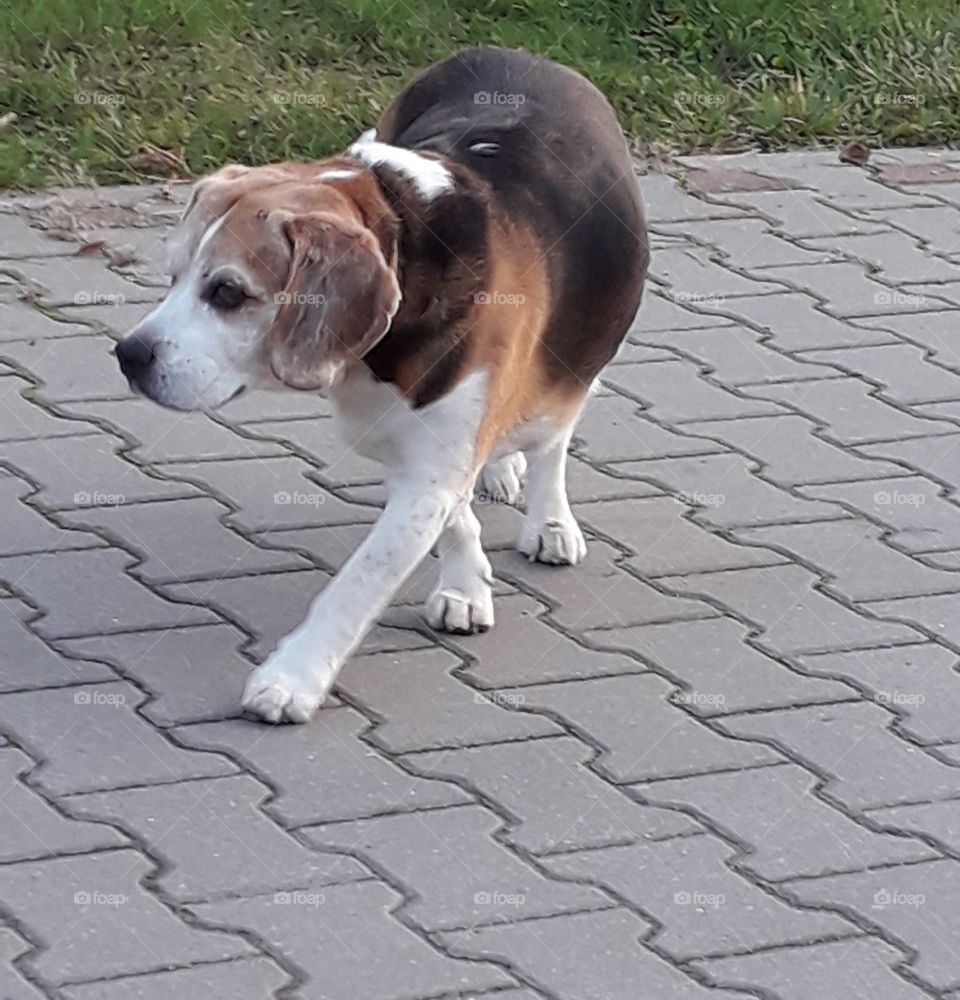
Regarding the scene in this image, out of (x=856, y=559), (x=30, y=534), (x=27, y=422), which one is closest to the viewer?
(x=30, y=534)

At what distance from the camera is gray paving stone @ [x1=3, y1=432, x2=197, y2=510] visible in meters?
5.03

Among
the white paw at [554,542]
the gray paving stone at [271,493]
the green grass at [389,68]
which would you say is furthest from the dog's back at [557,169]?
the green grass at [389,68]

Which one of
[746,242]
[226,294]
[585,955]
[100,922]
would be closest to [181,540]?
[226,294]

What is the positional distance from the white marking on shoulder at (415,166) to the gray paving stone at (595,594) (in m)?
1.00

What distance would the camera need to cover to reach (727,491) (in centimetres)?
525

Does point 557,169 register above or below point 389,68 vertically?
above

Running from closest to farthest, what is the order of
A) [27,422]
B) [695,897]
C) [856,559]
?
[695,897] → [856,559] → [27,422]

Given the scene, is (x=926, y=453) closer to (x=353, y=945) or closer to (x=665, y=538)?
(x=665, y=538)

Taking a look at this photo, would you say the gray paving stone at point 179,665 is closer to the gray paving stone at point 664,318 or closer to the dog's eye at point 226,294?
the dog's eye at point 226,294

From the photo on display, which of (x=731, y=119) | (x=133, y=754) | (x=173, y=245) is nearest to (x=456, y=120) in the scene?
(x=173, y=245)

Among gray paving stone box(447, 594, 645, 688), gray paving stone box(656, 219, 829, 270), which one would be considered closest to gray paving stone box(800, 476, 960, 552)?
gray paving stone box(447, 594, 645, 688)

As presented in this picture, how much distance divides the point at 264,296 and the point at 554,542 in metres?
1.15

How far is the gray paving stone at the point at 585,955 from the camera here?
11.3ft

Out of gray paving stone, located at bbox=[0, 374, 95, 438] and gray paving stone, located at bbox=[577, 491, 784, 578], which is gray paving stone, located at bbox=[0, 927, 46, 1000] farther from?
gray paving stone, located at bbox=[0, 374, 95, 438]
